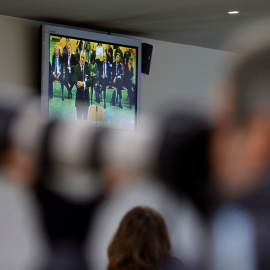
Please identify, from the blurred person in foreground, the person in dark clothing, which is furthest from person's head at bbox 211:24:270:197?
the person in dark clothing

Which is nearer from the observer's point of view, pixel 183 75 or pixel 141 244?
pixel 141 244

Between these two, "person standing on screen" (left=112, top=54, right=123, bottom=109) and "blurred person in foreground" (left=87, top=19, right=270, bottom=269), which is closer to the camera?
"blurred person in foreground" (left=87, top=19, right=270, bottom=269)

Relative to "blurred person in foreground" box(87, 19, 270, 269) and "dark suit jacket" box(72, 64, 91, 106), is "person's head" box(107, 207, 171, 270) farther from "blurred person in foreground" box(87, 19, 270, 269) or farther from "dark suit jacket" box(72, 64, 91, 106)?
"dark suit jacket" box(72, 64, 91, 106)

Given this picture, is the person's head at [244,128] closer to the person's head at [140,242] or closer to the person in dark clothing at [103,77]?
the person's head at [140,242]

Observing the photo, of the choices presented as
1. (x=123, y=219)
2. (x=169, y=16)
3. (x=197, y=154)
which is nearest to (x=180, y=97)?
(x=197, y=154)

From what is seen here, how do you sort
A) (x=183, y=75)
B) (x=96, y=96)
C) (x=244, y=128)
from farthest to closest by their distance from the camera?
(x=183, y=75) → (x=96, y=96) → (x=244, y=128)

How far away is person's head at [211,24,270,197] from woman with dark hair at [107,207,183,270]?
75 mm

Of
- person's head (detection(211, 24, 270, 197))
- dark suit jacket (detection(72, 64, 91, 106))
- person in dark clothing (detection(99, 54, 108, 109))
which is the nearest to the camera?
person's head (detection(211, 24, 270, 197))

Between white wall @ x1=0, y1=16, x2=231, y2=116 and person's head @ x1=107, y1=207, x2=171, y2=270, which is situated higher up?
white wall @ x1=0, y1=16, x2=231, y2=116

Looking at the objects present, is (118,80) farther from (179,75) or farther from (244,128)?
(244,128)

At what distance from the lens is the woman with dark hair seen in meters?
0.43

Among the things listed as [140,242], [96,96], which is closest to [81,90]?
[96,96]

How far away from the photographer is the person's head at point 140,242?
17.3 inches

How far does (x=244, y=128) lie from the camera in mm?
377
